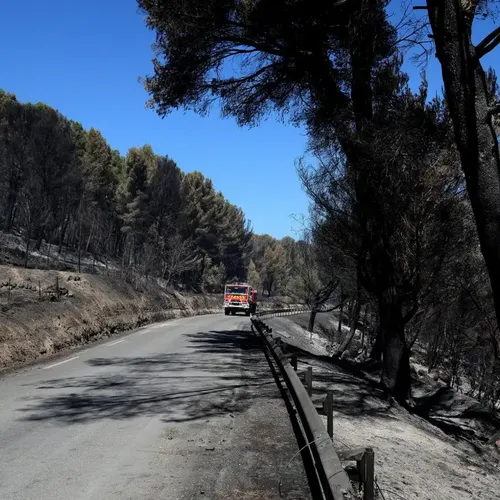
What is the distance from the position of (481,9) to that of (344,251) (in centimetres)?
896

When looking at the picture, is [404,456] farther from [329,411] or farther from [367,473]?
[367,473]

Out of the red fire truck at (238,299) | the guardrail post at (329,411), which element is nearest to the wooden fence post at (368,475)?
the guardrail post at (329,411)

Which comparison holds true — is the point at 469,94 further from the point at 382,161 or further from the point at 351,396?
the point at 351,396

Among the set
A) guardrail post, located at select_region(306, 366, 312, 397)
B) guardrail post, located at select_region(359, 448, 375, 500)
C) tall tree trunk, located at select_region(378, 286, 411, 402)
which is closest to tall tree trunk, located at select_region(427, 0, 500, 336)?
guardrail post, located at select_region(306, 366, 312, 397)

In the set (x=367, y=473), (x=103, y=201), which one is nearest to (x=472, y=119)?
(x=367, y=473)

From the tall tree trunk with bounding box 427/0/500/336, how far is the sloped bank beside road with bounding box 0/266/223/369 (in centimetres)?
1095

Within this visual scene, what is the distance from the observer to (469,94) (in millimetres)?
6148

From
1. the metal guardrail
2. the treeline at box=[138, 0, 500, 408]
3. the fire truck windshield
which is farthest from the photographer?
the fire truck windshield

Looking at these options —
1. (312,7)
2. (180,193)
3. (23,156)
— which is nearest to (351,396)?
(312,7)

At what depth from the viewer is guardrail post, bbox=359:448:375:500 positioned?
3650mm

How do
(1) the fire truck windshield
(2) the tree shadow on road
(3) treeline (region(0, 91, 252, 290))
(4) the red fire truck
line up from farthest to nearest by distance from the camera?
(1) the fire truck windshield < (4) the red fire truck < (3) treeline (region(0, 91, 252, 290)) < (2) the tree shadow on road

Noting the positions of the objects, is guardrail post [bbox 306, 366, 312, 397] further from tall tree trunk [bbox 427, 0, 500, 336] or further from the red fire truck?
the red fire truck

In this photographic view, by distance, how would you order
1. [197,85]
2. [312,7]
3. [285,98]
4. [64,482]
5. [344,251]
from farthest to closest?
[344,251]
[285,98]
[197,85]
[312,7]
[64,482]

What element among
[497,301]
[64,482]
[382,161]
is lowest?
[64,482]
